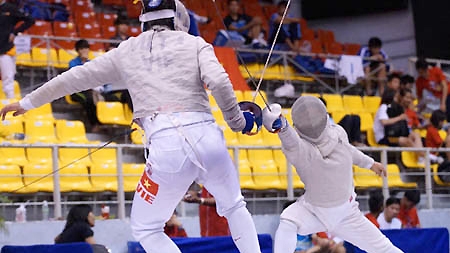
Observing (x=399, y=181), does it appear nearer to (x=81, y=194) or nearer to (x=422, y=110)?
(x=422, y=110)

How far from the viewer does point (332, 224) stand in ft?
20.3

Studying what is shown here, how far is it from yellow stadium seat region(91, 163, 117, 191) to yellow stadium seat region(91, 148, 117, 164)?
149mm

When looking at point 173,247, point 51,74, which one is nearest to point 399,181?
point 51,74

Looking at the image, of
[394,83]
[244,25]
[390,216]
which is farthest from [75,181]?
[244,25]

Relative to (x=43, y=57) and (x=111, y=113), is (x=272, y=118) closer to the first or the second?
(x=111, y=113)

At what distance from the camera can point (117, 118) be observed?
1079 cm

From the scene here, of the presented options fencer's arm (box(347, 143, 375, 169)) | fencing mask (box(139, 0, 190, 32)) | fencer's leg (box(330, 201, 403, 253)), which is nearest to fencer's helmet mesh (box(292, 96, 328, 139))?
fencer's arm (box(347, 143, 375, 169))

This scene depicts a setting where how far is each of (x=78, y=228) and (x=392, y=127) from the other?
523cm

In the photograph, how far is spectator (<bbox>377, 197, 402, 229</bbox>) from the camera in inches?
359

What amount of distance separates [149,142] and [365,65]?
9.61 metres

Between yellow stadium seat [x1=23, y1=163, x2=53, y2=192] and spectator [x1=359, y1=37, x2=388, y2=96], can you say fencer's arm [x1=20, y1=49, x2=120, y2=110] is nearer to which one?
yellow stadium seat [x1=23, y1=163, x2=53, y2=192]

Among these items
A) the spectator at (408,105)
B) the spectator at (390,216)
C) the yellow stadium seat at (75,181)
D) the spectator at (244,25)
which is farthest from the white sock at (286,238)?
the spectator at (244,25)

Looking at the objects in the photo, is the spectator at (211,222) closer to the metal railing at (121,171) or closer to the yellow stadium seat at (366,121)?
the metal railing at (121,171)

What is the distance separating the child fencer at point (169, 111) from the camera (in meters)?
4.90
